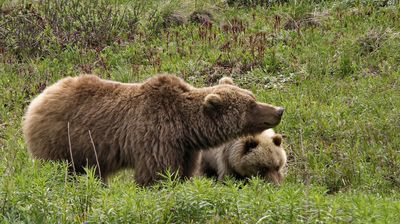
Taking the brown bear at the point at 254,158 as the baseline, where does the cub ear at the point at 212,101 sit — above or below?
above

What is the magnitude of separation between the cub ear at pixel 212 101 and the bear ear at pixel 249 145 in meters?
1.19

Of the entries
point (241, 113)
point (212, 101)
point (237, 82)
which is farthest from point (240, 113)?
point (237, 82)

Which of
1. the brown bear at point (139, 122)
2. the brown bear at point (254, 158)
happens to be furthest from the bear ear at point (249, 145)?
the brown bear at point (139, 122)

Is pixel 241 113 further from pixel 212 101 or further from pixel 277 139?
pixel 277 139

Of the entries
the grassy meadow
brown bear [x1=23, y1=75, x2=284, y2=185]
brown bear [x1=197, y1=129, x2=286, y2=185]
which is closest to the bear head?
brown bear [x1=23, y1=75, x2=284, y2=185]

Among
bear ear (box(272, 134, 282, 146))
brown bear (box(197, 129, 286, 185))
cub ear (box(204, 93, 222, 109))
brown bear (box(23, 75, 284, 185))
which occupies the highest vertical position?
cub ear (box(204, 93, 222, 109))

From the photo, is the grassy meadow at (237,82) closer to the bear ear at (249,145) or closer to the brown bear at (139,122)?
the brown bear at (139,122)

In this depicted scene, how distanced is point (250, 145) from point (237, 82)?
3.03m

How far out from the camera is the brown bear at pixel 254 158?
8.50m

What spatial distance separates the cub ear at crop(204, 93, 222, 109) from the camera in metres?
7.43

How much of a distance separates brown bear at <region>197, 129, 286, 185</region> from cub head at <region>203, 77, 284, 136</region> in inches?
27.6

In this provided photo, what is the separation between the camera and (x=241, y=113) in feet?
25.2

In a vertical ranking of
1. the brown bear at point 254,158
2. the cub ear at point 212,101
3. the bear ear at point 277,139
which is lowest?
the brown bear at point 254,158

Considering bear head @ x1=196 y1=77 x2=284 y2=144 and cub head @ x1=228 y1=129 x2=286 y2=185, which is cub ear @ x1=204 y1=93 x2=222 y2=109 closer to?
bear head @ x1=196 y1=77 x2=284 y2=144
